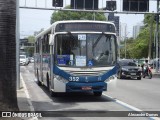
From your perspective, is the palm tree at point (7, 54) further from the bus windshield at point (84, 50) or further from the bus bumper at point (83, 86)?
the bus windshield at point (84, 50)

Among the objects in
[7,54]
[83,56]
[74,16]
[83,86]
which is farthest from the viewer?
[74,16]

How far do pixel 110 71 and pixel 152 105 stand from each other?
223cm

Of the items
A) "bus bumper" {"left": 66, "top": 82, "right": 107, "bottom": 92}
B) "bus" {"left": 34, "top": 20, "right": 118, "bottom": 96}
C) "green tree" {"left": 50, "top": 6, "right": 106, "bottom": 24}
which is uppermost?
"green tree" {"left": 50, "top": 6, "right": 106, "bottom": 24}

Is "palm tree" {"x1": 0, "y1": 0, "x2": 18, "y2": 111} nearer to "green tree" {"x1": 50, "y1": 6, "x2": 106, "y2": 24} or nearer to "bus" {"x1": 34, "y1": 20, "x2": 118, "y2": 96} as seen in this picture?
"bus" {"x1": 34, "y1": 20, "x2": 118, "y2": 96}

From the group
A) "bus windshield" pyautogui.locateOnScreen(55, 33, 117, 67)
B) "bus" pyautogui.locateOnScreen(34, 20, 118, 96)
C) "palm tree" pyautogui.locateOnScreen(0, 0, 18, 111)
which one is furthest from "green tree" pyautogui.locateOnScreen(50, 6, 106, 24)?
"palm tree" pyautogui.locateOnScreen(0, 0, 18, 111)

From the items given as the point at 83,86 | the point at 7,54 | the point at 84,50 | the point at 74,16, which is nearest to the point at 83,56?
the point at 84,50

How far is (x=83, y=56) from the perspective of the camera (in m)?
16.1

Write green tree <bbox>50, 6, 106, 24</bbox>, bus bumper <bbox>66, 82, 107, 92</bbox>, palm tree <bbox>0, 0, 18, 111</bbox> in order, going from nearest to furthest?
palm tree <bbox>0, 0, 18, 111</bbox>, bus bumper <bbox>66, 82, 107, 92</bbox>, green tree <bbox>50, 6, 106, 24</bbox>

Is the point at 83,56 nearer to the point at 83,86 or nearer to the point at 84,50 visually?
the point at 84,50

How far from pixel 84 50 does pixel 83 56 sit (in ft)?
0.76

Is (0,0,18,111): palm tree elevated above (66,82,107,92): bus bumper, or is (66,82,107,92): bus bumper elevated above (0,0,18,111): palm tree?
(0,0,18,111): palm tree

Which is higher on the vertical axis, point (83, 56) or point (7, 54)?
point (7, 54)

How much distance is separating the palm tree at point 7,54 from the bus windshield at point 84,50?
5037mm

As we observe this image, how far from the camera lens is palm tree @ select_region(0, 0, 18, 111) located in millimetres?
11000
